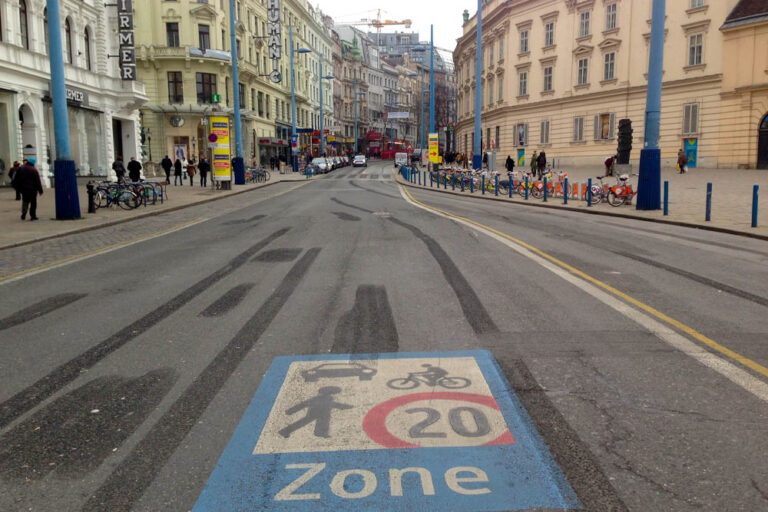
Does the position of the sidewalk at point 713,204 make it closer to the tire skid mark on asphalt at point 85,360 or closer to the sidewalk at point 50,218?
the tire skid mark on asphalt at point 85,360

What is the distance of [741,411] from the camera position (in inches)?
166

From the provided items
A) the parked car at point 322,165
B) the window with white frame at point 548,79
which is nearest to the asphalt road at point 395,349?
the window with white frame at point 548,79

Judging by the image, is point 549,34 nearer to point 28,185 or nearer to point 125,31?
point 125,31

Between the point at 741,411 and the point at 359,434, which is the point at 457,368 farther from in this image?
the point at 741,411

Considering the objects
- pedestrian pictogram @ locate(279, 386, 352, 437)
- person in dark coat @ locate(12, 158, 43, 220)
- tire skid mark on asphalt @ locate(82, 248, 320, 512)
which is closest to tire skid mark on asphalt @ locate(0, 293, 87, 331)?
tire skid mark on asphalt @ locate(82, 248, 320, 512)

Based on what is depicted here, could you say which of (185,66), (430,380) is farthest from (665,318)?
(185,66)

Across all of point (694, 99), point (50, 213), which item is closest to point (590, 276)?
point (50, 213)

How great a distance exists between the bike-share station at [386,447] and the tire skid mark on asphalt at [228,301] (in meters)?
2.22

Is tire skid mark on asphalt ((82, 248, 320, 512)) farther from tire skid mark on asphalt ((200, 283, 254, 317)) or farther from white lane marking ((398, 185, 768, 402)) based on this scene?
white lane marking ((398, 185, 768, 402))

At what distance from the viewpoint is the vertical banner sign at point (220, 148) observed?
1267 inches

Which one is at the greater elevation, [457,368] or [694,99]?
[694,99]

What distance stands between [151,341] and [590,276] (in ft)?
18.8

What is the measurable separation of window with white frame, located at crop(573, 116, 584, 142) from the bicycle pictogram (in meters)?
48.8

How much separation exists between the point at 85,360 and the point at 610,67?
159 ft
